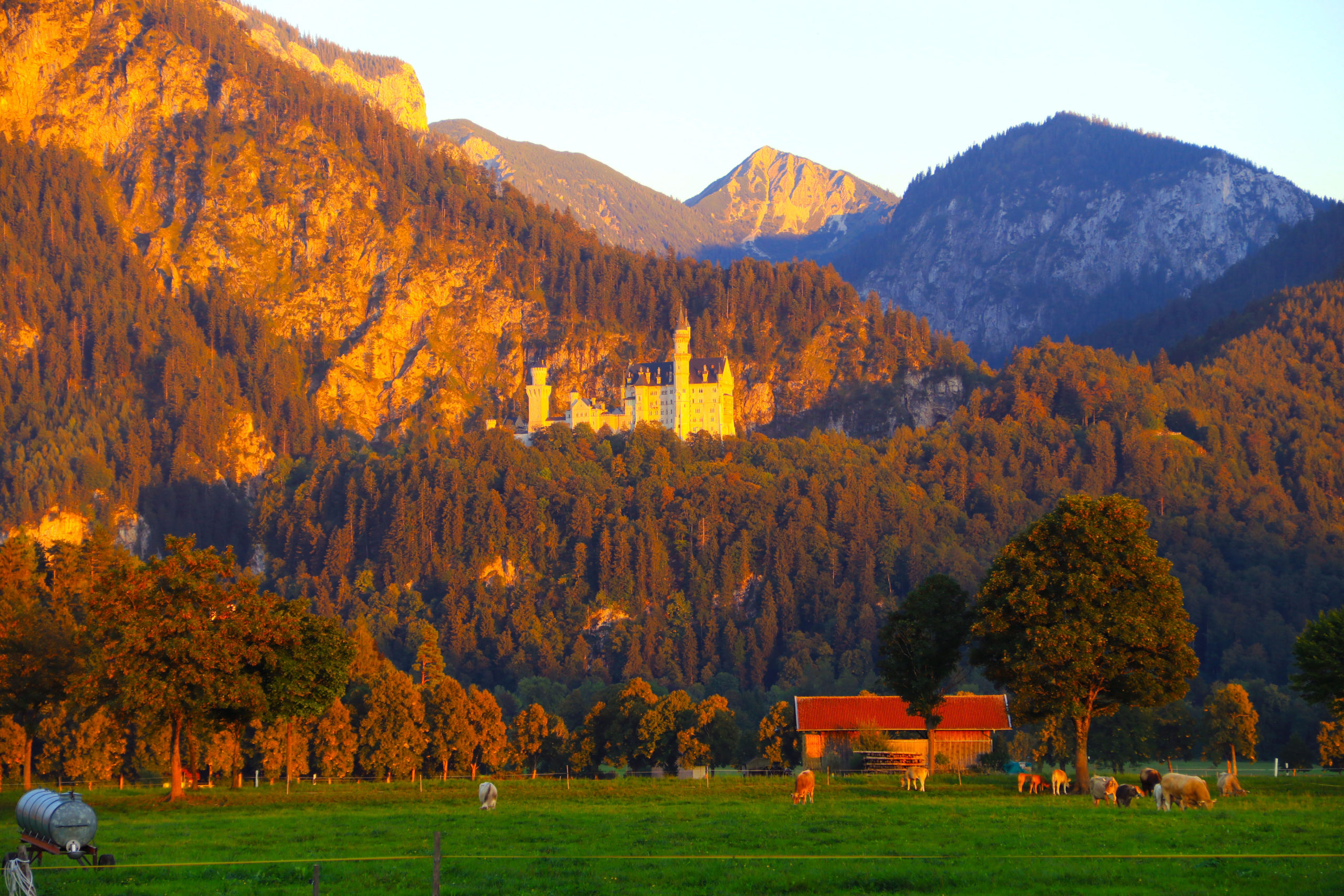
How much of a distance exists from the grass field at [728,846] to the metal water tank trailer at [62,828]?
71 centimetres

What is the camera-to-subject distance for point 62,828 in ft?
109

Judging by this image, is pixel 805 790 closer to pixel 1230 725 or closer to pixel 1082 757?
pixel 1082 757

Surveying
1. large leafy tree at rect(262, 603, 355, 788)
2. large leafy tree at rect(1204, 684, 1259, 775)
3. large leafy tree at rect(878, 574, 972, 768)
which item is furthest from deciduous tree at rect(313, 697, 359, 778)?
large leafy tree at rect(1204, 684, 1259, 775)

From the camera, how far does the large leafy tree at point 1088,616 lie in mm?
63094

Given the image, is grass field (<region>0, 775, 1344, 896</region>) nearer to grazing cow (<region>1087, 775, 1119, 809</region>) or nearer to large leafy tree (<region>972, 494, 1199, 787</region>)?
grazing cow (<region>1087, 775, 1119, 809</region>)

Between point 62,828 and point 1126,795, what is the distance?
126 ft

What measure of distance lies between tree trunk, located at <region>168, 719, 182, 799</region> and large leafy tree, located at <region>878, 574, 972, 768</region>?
36590mm

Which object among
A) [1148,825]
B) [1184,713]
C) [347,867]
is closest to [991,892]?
[1148,825]

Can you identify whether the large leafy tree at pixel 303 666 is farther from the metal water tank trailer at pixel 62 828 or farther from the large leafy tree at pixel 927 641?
the large leafy tree at pixel 927 641

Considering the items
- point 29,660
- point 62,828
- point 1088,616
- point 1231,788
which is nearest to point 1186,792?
point 1231,788

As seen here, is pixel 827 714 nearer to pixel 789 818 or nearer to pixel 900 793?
pixel 900 793

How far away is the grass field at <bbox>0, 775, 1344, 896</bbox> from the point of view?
3080 centimetres

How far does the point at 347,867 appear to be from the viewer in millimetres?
34156

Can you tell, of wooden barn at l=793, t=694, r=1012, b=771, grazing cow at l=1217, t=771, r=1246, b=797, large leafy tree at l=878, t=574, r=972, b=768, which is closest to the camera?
grazing cow at l=1217, t=771, r=1246, b=797
